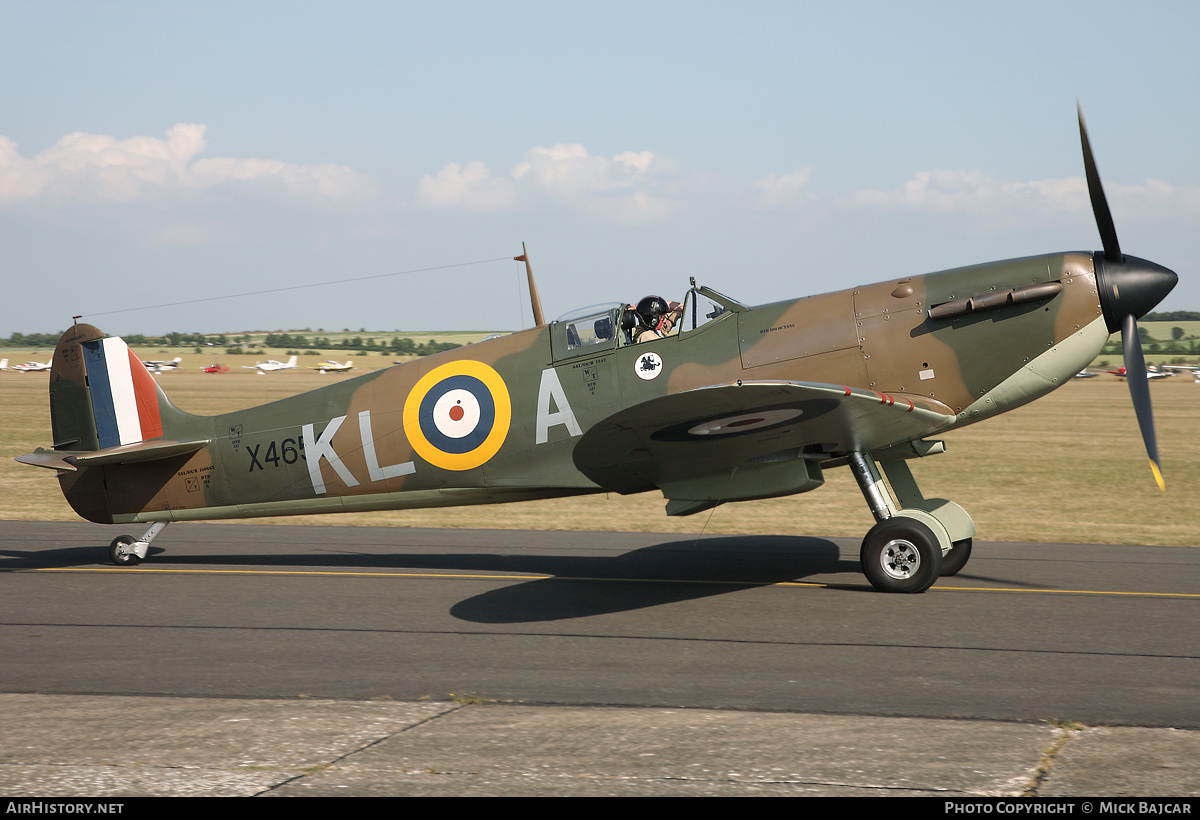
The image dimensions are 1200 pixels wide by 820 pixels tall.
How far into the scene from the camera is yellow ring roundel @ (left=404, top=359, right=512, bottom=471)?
28.7 ft

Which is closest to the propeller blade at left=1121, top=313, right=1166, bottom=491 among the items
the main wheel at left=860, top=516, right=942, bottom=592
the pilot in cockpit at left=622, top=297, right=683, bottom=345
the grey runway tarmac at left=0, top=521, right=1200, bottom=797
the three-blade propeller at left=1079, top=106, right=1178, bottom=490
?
the three-blade propeller at left=1079, top=106, right=1178, bottom=490

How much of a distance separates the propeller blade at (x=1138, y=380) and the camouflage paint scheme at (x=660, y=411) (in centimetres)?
29

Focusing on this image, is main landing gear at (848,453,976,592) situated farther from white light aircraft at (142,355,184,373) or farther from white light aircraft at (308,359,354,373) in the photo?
white light aircraft at (142,355,184,373)

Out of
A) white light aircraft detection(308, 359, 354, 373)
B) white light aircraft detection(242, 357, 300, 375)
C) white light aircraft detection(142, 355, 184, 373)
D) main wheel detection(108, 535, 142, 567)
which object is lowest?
main wheel detection(108, 535, 142, 567)

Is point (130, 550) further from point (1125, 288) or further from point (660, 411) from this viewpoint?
point (1125, 288)

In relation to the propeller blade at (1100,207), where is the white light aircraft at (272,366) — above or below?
above

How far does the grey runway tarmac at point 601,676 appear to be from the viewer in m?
3.99

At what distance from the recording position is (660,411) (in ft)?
22.2

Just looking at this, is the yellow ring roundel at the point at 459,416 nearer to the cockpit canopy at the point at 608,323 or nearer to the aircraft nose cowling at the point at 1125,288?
the cockpit canopy at the point at 608,323

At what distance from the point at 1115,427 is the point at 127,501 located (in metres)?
27.7

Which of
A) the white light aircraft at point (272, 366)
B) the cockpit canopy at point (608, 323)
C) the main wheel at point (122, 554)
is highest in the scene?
the white light aircraft at point (272, 366)

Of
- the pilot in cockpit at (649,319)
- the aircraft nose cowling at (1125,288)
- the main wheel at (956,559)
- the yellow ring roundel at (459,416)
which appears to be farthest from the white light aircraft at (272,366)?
the aircraft nose cowling at (1125,288)

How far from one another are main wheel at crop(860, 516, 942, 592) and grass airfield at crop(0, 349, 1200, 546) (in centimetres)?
396
